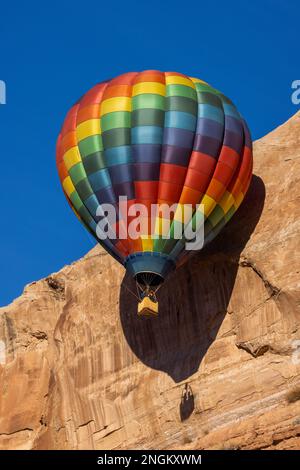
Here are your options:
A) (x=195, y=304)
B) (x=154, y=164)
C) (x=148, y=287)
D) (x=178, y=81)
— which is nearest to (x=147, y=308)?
(x=148, y=287)

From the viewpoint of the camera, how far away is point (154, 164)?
4666cm

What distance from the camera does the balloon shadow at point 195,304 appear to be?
157ft

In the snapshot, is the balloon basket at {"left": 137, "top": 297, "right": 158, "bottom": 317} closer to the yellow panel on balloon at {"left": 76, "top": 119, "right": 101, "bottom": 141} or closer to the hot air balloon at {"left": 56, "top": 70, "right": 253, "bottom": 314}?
the hot air balloon at {"left": 56, "top": 70, "right": 253, "bottom": 314}

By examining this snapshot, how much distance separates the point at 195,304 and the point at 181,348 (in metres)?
1.28

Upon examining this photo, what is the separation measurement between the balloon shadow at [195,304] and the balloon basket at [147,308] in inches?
83.1

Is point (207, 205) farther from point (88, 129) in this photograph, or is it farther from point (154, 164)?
point (88, 129)

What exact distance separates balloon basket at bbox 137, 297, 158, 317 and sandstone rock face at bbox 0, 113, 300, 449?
2300 millimetres

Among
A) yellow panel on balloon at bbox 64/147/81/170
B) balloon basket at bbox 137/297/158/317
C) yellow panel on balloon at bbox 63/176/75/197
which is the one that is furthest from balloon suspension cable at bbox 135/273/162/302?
yellow panel on balloon at bbox 64/147/81/170

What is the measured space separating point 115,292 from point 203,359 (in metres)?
4.87

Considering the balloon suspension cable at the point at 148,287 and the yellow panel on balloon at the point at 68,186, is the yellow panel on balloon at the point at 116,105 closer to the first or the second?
the yellow panel on balloon at the point at 68,186

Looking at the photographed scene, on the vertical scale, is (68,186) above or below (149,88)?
below

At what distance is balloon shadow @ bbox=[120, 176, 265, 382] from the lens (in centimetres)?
4778
